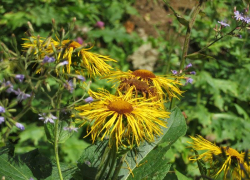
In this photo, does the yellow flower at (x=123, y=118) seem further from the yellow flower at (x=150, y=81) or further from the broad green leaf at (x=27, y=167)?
the broad green leaf at (x=27, y=167)

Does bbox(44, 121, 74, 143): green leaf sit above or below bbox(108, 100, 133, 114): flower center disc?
below

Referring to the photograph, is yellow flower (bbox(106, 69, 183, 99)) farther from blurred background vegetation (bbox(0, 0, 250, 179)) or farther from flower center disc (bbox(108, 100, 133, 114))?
blurred background vegetation (bbox(0, 0, 250, 179))

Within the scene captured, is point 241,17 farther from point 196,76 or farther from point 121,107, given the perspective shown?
point 196,76

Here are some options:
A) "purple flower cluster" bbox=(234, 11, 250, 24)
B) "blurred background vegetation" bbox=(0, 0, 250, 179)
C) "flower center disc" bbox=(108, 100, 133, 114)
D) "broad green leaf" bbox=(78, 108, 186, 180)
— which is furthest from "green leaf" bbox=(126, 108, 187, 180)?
"blurred background vegetation" bbox=(0, 0, 250, 179)

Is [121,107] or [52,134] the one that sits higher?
[121,107]

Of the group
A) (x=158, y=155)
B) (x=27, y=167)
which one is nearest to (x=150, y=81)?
(x=158, y=155)

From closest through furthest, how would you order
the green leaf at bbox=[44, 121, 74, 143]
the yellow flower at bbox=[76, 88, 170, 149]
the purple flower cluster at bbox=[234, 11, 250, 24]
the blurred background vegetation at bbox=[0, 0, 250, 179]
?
1. the yellow flower at bbox=[76, 88, 170, 149]
2. the green leaf at bbox=[44, 121, 74, 143]
3. the purple flower cluster at bbox=[234, 11, 250, 24]
4. the blurred background vegetation at bbox=[0, 0, 250, 179]
